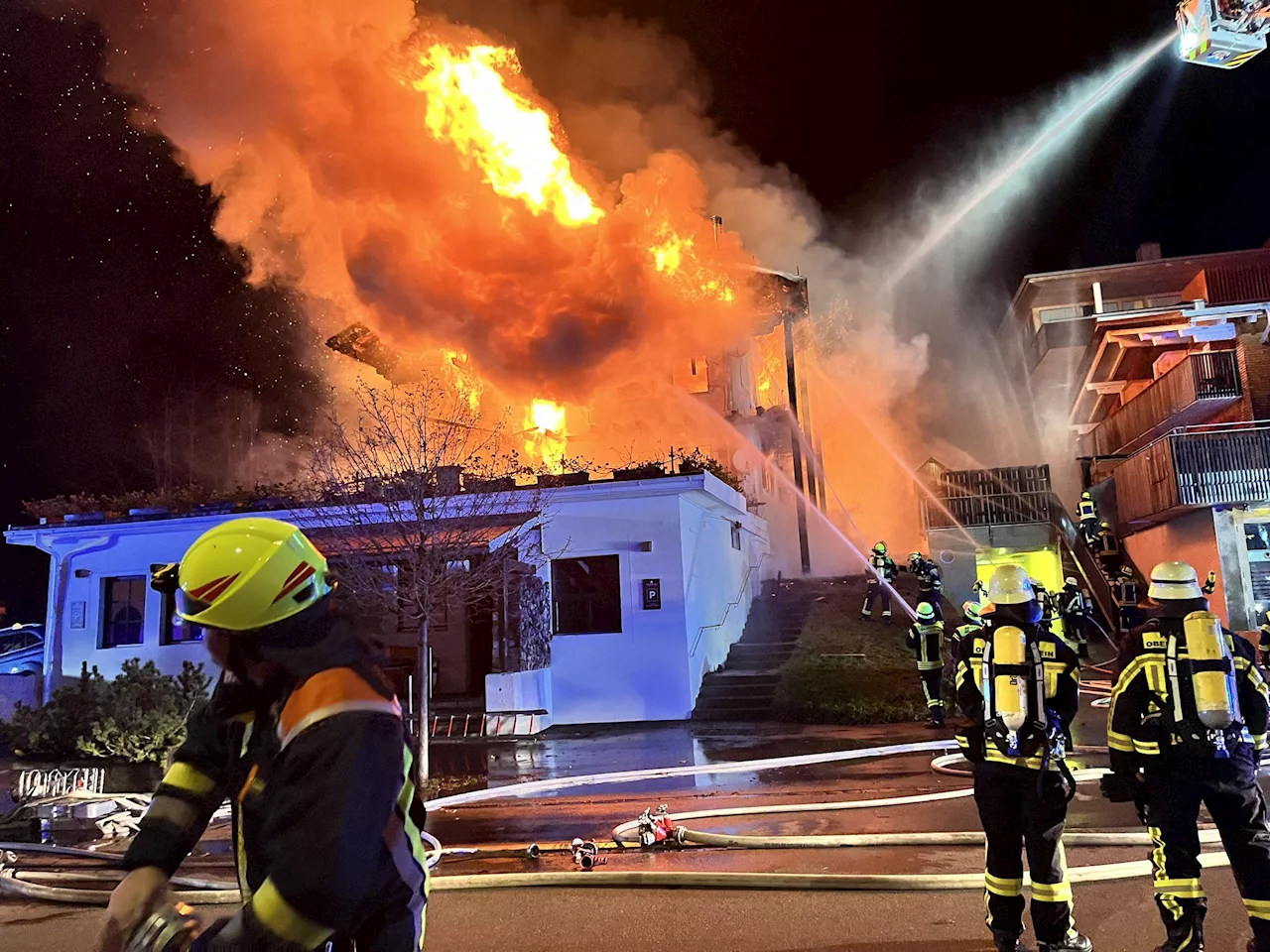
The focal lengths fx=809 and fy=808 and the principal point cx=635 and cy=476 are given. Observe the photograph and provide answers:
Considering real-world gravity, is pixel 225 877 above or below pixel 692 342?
below

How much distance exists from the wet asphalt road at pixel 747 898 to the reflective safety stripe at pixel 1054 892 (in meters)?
0.50

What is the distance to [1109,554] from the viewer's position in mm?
20453

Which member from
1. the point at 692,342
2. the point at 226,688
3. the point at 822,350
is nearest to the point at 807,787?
the point at 226,688

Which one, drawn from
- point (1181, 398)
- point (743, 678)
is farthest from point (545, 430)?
point (1181, 398)

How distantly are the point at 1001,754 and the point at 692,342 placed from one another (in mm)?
19217

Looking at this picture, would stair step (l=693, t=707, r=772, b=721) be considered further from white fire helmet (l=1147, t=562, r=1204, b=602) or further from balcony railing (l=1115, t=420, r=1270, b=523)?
balcony railing (l=1115, t=420, r=1270, b=523)

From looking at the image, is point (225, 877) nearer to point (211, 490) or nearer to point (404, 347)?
point (211, 490)

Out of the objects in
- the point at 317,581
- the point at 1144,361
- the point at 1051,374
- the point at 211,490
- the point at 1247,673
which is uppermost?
the point at 1051,374

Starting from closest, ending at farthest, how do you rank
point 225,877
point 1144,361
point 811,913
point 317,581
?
point 317,581 < point 811,913 < point 225,877 < point 1144,361

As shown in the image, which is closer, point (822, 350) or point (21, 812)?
point (21, 812)

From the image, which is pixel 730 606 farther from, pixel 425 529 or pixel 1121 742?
pixel 1121 742

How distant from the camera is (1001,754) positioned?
3986 mm

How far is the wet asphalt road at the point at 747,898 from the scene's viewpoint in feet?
14.2

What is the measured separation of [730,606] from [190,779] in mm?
15521
